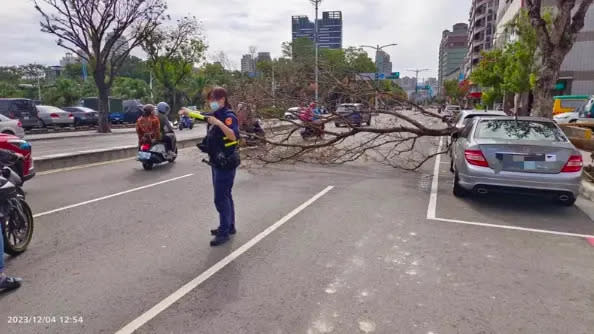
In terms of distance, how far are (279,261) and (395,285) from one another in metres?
1.25

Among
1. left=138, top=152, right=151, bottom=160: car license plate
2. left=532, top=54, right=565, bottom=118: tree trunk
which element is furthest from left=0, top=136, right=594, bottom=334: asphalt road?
left=532, top=54, right=565, bottom=118: tree trunk

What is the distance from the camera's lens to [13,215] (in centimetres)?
455

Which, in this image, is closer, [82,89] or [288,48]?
[82,89]

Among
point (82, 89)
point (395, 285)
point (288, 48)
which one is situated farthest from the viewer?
point (288, 48)

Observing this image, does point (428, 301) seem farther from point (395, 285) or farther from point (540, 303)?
point (540, 303)

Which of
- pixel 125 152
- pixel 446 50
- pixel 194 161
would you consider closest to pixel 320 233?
pixel 194 161

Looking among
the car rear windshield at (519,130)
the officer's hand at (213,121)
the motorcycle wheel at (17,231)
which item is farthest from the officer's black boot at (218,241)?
the car rear windshield at (519,130)

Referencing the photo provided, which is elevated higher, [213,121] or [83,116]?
[213,121]

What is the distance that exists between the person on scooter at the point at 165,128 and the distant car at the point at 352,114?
182 inches

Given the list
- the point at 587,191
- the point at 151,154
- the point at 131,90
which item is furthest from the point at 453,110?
the point at 131,90

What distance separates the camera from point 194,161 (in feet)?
40.2

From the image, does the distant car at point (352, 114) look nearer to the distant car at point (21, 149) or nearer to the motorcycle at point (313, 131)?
the motorcycle at point (313, 131)

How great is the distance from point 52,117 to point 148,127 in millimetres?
18448

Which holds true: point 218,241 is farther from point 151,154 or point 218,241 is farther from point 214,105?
point 151,154
